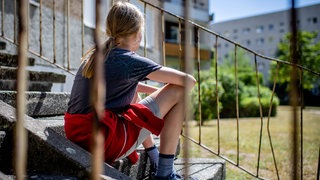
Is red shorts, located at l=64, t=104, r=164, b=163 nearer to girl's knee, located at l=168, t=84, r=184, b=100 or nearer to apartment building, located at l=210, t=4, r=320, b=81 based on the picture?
girl's knee, located at l=168, t=84, r=184, b=100

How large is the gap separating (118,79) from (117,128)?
0.90ft

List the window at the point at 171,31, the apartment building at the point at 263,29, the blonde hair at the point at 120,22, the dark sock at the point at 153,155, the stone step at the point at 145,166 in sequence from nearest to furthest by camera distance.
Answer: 1. the blonde hair at the point at 120,22
2. the stone step at the point at 145,166
3. the dark sock at the point at 153,155
4. the window at the point at 171,31
5. the apartment building at the point at 263,29

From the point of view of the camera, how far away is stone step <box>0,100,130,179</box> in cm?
150

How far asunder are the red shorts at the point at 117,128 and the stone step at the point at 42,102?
1.56 ft

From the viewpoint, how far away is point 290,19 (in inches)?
30.5

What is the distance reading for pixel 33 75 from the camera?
2.82 metres

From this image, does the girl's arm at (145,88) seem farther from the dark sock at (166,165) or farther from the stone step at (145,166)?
the dark sock at (166,165)

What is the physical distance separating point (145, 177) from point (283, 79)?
24.3m

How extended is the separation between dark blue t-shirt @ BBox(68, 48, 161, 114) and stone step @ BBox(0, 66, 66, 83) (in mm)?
783

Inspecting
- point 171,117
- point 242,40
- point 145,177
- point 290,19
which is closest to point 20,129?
point 290,19

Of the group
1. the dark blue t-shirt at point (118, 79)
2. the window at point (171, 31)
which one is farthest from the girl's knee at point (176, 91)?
the window at point (171, 31)

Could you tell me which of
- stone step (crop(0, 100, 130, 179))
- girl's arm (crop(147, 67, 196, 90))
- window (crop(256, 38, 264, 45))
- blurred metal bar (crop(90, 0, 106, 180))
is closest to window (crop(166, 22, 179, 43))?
girl's arm (crop(147, 67, 196, 90))

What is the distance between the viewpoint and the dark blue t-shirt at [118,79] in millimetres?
1760

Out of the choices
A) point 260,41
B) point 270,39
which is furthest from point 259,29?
point 270,39
